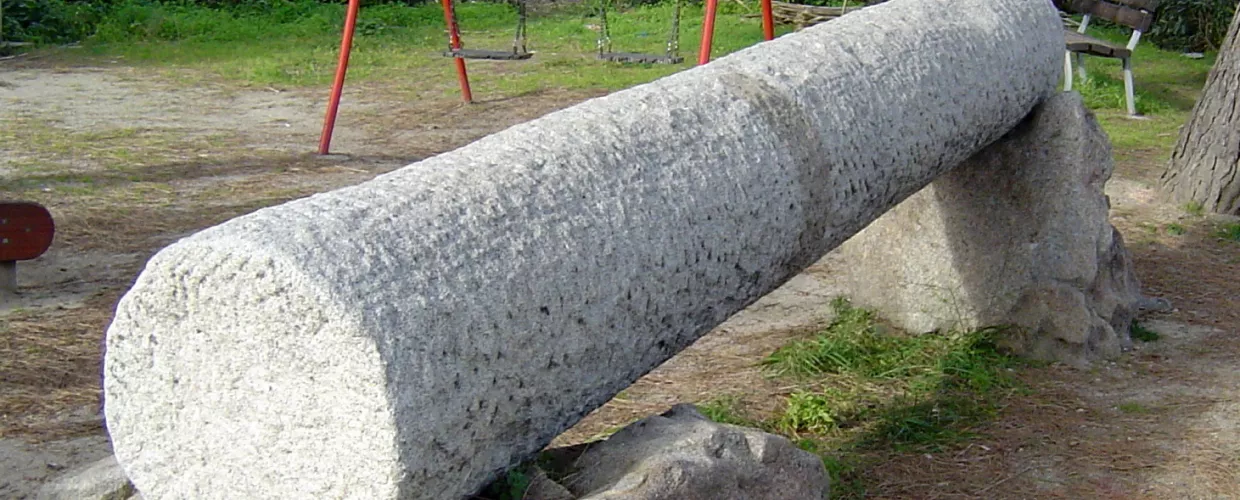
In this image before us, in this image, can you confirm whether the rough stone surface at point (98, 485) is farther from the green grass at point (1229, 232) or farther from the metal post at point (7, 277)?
the green grass at point (1229, 232)

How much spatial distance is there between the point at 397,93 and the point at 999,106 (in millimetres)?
6388

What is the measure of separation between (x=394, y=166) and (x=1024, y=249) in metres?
3.79

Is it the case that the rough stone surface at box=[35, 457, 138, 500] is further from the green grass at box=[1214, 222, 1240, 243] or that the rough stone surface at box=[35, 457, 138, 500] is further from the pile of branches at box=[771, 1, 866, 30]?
the pile of branches at box=[771, 1, 866, 30]

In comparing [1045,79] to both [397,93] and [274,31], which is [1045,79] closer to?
[397,93]

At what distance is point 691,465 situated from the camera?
7.20ft

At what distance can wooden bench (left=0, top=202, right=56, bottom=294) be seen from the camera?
453 cm

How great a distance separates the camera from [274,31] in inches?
489

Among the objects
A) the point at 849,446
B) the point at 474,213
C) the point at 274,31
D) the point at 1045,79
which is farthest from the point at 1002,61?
the point at 274,31

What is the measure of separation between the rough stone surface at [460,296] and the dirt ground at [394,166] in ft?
3.45

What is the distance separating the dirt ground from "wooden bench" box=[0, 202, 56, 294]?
187mm

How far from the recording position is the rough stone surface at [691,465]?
216 cm

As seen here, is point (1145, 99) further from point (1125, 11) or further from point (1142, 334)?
point (1142, 334)

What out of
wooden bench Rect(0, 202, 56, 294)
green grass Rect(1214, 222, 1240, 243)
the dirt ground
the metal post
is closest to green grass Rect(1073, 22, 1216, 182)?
the dirt ground

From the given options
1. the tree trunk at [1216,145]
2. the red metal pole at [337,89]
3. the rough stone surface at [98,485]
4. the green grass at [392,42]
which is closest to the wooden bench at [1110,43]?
the tree trunk at [1216,145]
